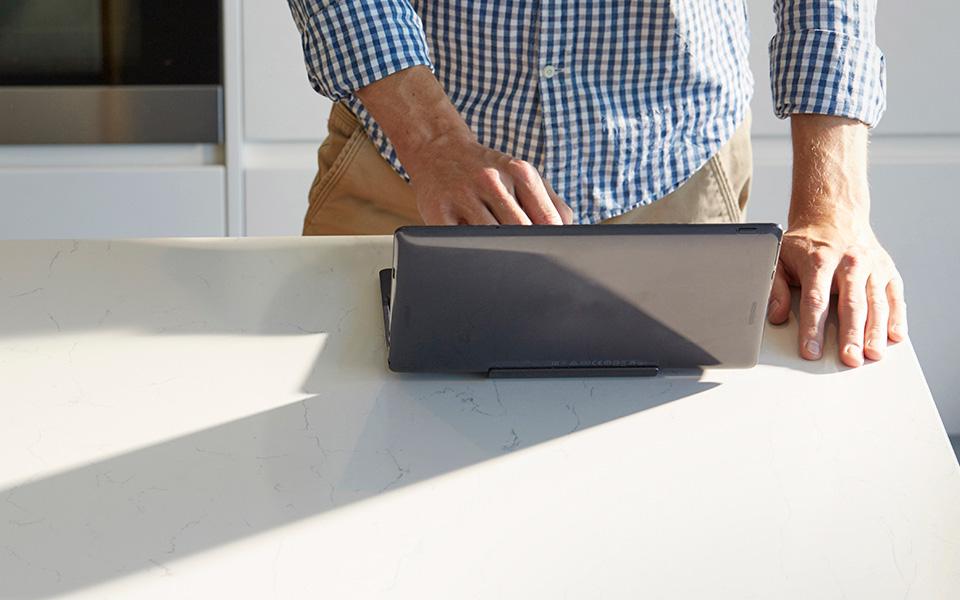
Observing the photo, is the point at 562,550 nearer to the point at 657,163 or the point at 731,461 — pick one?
the point at 731,461

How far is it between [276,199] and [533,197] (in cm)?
129

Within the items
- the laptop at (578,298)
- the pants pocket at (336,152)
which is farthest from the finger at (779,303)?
the pants pocket at (336,152)

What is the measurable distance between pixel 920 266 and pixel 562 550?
1901 mm

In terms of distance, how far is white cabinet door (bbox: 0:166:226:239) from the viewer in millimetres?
1931

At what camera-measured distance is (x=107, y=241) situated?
2.78 ft

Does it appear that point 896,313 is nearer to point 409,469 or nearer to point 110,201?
point 409,469

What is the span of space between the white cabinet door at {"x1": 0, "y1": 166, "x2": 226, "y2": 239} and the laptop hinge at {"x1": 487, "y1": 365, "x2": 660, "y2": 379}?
139 cm

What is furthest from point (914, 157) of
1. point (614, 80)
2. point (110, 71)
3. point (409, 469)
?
point (409, 469)

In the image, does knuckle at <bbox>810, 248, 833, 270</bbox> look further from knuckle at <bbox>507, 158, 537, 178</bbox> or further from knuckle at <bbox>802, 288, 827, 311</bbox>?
knuckle at <bbox>507, 158, 537, 178</bbox>

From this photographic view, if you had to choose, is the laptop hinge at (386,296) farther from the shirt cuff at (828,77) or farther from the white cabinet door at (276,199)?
the white cabinet door at (276,199)

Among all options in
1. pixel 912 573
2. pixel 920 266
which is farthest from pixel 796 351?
pixel 920 266

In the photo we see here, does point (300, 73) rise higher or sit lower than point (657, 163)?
lower

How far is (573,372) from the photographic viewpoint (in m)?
0.68

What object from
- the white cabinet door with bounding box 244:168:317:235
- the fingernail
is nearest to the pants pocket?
the fingernail
